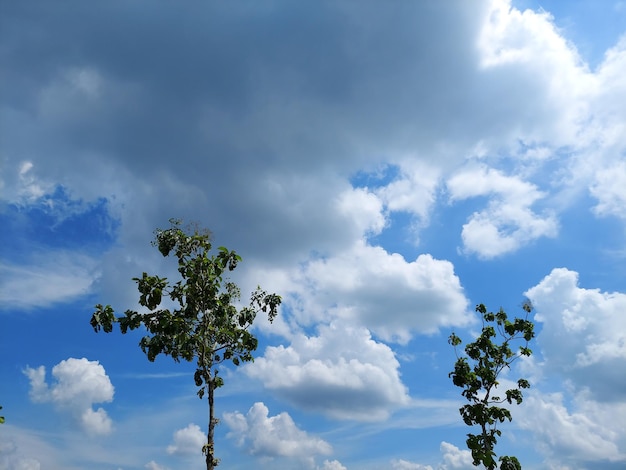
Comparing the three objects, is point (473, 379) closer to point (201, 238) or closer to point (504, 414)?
point (504, 414)

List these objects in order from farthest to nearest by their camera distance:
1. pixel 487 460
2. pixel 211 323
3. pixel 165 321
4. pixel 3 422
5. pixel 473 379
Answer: pixel 473 379 < pixel 487 460 < pixel 211 323 < pixel 165 321 < pixel 3 422

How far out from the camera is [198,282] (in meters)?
27.5

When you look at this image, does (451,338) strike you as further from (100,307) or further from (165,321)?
(100,307)

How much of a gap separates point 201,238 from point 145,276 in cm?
369

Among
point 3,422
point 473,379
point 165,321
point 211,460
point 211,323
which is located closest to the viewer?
point 3,422

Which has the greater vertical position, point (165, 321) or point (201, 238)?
point (201, 238)

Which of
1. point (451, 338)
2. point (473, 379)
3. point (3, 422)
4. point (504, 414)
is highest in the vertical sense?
point (451, 338)

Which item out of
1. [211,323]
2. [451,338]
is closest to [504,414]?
[451,338]

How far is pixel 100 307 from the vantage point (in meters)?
26.8

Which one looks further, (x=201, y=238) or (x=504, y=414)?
(x=504, y=414)

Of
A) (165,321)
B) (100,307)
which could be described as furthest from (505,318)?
(100,307)

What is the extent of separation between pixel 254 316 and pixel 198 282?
14.3 feet

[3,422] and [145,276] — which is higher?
[145,276]

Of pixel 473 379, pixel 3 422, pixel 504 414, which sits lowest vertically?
pixel 3 422
